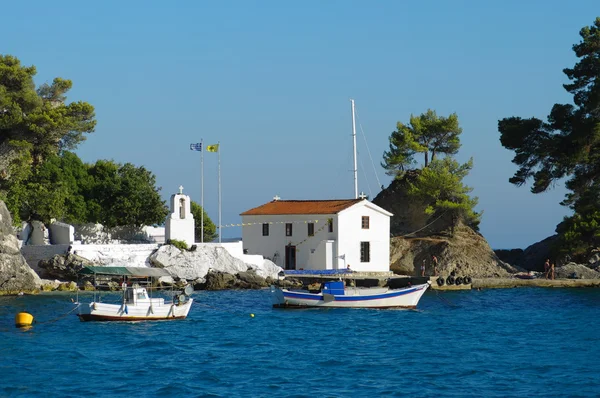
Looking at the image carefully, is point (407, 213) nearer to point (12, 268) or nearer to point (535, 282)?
point (535, 282)

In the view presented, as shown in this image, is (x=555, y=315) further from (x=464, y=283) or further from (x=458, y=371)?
(x=458, y=371)

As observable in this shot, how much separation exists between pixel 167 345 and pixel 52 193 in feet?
100

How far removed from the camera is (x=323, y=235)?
6656 centimetres

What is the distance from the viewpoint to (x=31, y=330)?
3997 centimetres

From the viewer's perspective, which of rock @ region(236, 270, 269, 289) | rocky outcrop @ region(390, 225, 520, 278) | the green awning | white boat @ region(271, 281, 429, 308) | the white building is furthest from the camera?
rocky outcrop @ region(390, 225, 520, 278)

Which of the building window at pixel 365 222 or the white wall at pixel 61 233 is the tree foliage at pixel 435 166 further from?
the white wall at pixel 61 233

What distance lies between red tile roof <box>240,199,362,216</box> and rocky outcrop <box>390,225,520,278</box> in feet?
23.9

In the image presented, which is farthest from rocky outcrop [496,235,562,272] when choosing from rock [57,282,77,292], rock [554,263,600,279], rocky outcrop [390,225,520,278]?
rock [57,282,77,292]

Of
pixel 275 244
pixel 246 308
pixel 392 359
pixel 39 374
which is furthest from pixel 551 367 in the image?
pixel 275 244

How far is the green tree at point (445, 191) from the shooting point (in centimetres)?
7412

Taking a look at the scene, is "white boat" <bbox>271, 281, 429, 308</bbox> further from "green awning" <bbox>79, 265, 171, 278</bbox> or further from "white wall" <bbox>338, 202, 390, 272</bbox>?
"white wall" <bbox>338, 202, 390, 272</bbox>

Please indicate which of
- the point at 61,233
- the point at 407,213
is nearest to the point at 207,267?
the point at 61,233

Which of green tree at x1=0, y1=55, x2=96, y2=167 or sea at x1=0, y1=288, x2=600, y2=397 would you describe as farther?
green tree at x1=0, y1=55, x2=96, y2=167

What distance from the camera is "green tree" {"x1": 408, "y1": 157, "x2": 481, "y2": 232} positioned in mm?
74125
